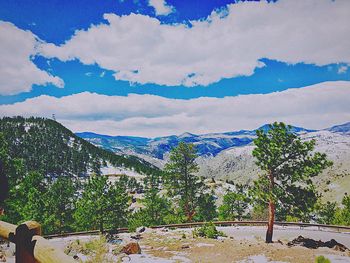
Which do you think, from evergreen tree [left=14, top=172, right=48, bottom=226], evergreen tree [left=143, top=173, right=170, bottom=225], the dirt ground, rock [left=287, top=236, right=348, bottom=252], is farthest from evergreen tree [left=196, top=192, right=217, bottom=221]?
evergreen tree [left=14, top=172, right=48, bottom=226]

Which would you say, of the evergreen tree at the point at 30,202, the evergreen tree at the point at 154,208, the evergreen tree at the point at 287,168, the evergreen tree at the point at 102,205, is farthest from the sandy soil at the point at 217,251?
the evergreen tree at the point at 154,208

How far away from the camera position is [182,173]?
1756 inches

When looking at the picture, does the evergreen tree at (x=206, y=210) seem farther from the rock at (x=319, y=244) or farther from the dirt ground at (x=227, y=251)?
the rock at (x=319, y=244)

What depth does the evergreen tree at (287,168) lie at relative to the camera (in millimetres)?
26814

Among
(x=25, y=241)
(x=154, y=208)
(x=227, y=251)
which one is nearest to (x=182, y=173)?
(x=154, y=208)

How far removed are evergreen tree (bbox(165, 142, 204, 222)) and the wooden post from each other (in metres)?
40.1

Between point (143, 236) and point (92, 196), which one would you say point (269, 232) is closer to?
point (143, 236)

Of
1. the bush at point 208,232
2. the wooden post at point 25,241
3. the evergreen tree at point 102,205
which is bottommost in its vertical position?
the bush at point 208,232

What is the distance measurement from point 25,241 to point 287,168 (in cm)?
2712

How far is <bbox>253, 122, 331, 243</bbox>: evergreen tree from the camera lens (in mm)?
26814

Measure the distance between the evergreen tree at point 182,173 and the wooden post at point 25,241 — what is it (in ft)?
132

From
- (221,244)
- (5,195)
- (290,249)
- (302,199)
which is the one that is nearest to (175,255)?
(221,244)

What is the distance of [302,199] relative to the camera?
27156 mm

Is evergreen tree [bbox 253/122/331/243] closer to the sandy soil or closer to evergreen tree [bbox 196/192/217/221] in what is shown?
the sandy soil
